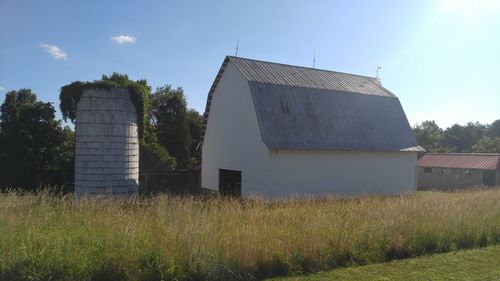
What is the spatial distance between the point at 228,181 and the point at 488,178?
2653 cm

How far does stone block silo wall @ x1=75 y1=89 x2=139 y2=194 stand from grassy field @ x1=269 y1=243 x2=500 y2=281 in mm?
15719

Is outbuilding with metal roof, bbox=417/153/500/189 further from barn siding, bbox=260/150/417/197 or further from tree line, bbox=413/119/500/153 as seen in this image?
tree line, bbox=413/119/500/153

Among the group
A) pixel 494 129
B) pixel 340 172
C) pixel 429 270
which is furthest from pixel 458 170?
pixel 494 129

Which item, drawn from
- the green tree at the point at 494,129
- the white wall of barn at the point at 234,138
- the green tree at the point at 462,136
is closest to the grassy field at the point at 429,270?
the white wall of barn at the point at 234,138

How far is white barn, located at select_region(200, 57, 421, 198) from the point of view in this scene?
847 inches

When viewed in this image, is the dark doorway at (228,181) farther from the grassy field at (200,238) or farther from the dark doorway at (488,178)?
the dark doorway at (488,178)

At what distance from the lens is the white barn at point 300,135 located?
21.5 metres

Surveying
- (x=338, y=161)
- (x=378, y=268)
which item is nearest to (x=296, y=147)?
(x=338, y=161)

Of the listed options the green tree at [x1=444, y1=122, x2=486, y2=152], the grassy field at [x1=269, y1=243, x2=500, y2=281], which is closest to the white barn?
the grassy field at [x1=269, y1=243, x2=500, y2=281]

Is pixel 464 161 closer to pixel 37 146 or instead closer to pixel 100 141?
pixel 100 141

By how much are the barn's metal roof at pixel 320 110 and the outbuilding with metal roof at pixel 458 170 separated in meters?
16.3

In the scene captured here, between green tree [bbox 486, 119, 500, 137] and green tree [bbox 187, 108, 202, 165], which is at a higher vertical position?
green tree [bbox 486, 119, 500, 137]

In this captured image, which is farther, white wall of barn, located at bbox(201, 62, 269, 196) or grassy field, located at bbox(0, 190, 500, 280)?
white wall of barn, located at bbox(201, 62, 269, 196)

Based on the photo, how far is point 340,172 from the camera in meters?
23.2
